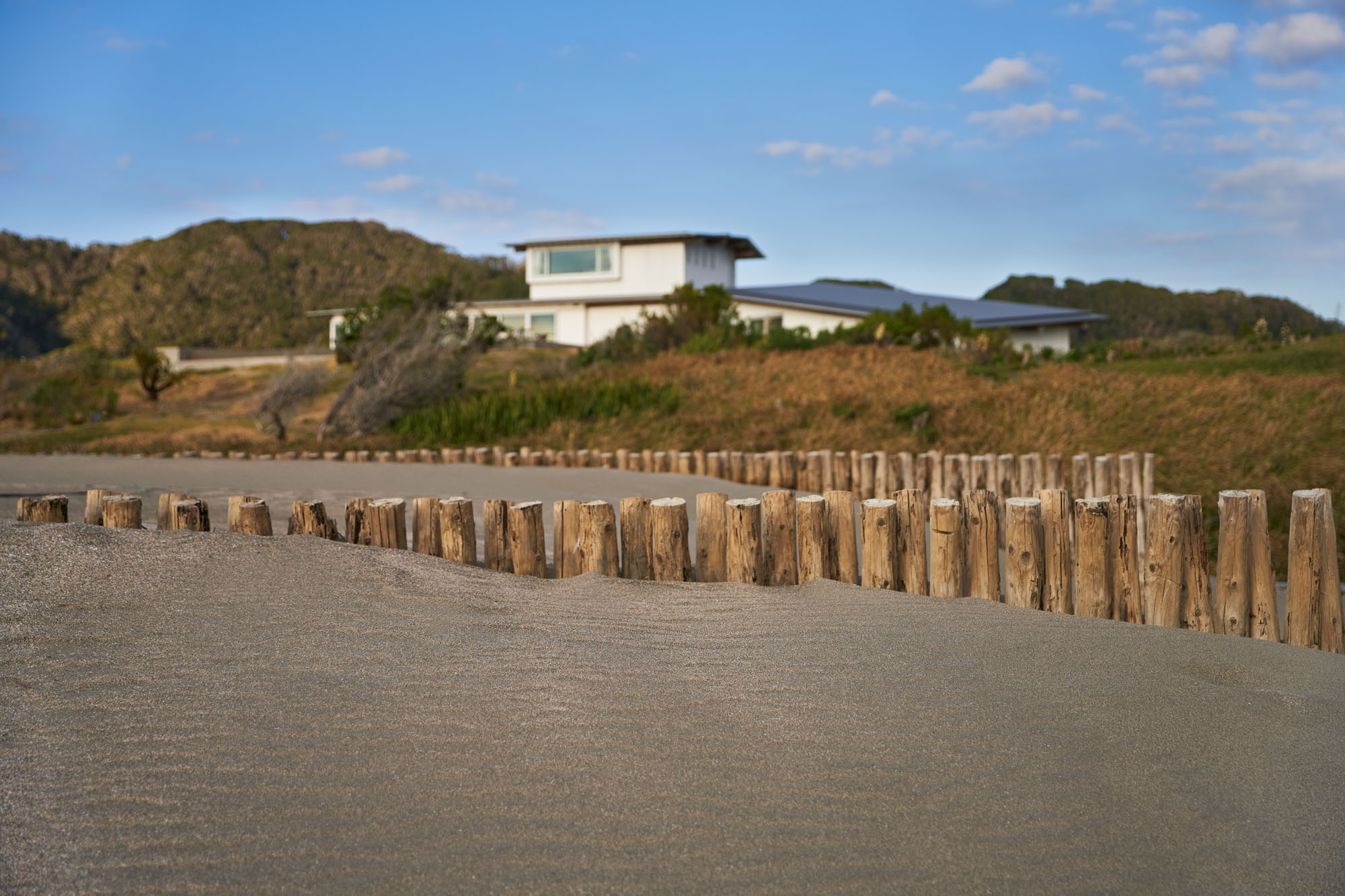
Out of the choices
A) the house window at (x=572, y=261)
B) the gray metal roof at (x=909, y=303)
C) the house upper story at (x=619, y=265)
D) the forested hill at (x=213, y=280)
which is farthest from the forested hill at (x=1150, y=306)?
the forested hill at (x=213, y=280)

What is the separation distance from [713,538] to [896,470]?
448 centimetres

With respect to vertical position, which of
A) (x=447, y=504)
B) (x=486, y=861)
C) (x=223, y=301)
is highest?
(x=223, y=301)

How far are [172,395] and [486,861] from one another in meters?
31.5

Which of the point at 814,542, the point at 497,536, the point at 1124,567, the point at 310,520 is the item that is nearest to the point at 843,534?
the point at 814,542

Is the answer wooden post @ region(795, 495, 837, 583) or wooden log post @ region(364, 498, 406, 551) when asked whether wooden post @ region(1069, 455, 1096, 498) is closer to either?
wooden post @ region(795, 495, 837, 583)

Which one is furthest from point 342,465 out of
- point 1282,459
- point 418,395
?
point 1282,459

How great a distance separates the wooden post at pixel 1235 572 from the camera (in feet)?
15.4

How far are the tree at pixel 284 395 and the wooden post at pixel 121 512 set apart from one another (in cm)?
1176

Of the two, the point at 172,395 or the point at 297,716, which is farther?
the point at 172,395

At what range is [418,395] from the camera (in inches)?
649

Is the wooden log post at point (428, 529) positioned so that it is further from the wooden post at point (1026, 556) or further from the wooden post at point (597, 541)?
the wooden post at point (1026, 556)

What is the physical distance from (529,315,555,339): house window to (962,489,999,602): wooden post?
36.1m

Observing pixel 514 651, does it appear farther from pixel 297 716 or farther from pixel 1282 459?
pixel 1282 459

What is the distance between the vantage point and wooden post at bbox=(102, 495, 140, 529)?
16.9 ft
